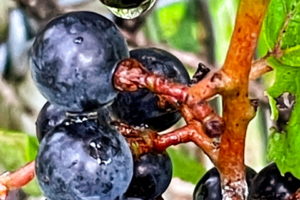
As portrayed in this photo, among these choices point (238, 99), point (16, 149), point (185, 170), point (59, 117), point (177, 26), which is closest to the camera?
point (238, 99)

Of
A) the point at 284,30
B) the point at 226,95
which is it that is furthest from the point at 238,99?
the point at 284,30

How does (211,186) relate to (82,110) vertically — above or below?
below

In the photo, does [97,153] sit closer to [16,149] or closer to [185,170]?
[16,149]

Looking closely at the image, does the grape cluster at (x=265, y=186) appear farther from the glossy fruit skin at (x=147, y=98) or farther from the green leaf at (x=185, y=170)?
the green leaf at (x=185, y=170)

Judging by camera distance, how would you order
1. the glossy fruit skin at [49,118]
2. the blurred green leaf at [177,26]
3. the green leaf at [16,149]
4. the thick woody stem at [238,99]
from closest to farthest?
the thick woody stem at [238,99]
the glossy fruit skin at [49,118]
the green leaf at [16,149]
the blurred green leaf at [177,26]

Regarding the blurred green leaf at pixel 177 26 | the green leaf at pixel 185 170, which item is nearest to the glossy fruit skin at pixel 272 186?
the green leaf at pixel 185 170

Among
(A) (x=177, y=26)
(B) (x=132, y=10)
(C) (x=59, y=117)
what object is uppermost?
(B) (x=132, y=10)

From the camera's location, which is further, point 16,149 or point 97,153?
point 16,149
